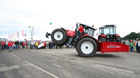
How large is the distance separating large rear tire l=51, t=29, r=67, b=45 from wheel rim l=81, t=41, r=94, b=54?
5.36ft

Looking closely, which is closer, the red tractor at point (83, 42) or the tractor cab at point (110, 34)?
the red tractor at point (83, 42)

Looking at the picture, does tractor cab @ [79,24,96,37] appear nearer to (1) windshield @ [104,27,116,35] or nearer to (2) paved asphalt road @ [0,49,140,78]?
(1) windshield @ [104,27,116,35]

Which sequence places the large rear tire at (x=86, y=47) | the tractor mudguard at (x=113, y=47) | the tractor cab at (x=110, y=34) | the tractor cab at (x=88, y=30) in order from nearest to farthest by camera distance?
1. the tractor mudguard at (x=113, y=47)
2. the large rear tire at (x=86, y=47)
3. the tractor cab at (x=88, y=30)
4. the tractor cab at (x=110, y=34)

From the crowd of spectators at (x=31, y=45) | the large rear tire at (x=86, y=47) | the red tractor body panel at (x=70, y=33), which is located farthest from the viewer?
the crowd of spectators at (x=31, y=45)

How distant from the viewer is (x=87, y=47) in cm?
1005

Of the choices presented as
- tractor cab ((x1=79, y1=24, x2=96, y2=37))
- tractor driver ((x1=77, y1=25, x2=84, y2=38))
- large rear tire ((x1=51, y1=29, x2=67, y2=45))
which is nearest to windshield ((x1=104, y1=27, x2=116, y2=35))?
tractor cab ((x1=79, y1=24, x2=96, y2=37))

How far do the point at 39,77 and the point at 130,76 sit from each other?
3.59 metres

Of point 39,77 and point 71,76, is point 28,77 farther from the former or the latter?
point 71,76

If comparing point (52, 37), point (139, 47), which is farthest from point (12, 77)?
point (139, 47)

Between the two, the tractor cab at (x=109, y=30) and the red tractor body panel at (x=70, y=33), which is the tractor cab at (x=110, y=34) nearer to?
the tractor cab at (x=109, y=30)

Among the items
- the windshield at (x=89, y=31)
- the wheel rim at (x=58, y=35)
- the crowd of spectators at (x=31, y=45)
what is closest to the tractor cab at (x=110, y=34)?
the windshield at (x=89, y=31)

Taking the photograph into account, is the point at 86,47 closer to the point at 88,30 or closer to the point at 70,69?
the point at 88,30

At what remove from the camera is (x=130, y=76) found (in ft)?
16.1

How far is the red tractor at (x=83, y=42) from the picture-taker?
970cm
